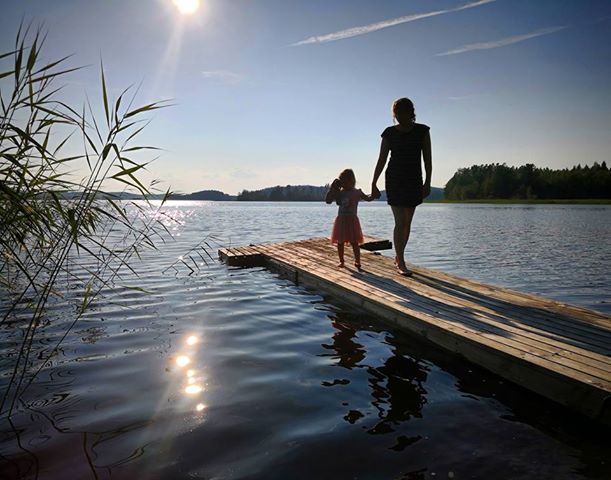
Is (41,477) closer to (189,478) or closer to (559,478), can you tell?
(189,478)

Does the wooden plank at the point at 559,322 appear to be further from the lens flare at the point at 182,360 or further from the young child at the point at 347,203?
the lens flare at the point at 182,360

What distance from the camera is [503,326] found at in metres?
3.96

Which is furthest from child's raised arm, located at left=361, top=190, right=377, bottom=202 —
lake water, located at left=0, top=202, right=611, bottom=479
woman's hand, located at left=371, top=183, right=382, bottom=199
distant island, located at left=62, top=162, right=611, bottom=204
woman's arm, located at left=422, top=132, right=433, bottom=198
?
distant island, located at left=62, top=162, right=611, bottom=204

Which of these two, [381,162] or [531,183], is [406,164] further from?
[531,183]

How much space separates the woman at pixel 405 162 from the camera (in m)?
6.12

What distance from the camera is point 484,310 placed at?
4586 mm

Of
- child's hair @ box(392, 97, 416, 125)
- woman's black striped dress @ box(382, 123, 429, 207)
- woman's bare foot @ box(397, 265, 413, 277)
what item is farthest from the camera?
woman's bare foot @ box(397, 265, 413, 277)

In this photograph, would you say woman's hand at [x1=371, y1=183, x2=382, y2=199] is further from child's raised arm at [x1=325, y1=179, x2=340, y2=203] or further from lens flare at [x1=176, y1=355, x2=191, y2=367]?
lens flare at [x1=176, y1=355, x2=191, y2=367]

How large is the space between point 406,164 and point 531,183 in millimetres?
113075

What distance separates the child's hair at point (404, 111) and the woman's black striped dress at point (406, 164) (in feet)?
0.48

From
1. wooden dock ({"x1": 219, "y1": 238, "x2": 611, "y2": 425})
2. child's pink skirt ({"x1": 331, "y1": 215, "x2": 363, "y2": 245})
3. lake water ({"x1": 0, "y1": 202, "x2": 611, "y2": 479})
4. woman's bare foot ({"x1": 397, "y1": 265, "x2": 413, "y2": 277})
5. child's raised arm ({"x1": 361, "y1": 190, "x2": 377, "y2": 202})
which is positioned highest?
child's raised arm ({"x1": 361, "y1": 190, "x2": 377, "y2": 202})

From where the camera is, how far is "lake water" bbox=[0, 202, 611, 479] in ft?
7.93

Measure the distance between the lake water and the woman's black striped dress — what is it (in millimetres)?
2078

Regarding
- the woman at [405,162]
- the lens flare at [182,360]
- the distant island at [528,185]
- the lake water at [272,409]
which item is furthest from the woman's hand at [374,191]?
the distant island at [528,185]
